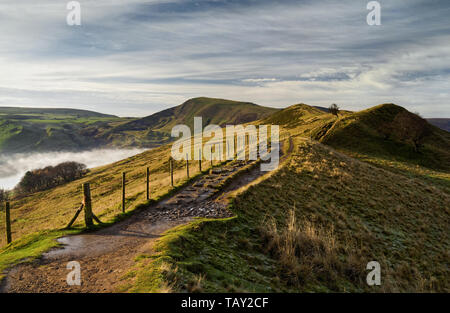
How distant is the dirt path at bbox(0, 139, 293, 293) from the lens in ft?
27.7

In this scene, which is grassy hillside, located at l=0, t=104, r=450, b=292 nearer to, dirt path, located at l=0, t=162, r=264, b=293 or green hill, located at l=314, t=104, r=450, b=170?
dirt path, located at l=0, t=162, r=264, b=293

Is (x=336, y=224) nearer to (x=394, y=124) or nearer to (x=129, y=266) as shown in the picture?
(x=129, y=266)

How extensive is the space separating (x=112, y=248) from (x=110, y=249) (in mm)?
130

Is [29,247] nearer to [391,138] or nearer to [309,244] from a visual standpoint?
[309,244]

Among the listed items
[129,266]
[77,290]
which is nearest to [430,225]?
[129,266]

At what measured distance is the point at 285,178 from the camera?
2475 centimetres

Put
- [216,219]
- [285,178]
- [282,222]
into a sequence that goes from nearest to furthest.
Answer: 1. [216,219]
2. [282,222]
3. [285,178]

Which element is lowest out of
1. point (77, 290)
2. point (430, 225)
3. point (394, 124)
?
point (430, 225)

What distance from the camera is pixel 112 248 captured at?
11453 millimetres

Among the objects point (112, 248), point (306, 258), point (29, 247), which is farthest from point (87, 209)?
point (306, 258)

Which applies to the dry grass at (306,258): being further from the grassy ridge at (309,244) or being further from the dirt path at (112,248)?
the dirt path at (112,248)

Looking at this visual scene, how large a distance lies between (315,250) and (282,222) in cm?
396

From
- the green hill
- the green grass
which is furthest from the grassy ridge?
the green hill

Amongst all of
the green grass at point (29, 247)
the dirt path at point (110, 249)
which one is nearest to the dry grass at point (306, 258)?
the dirt path at point (110, 249)
